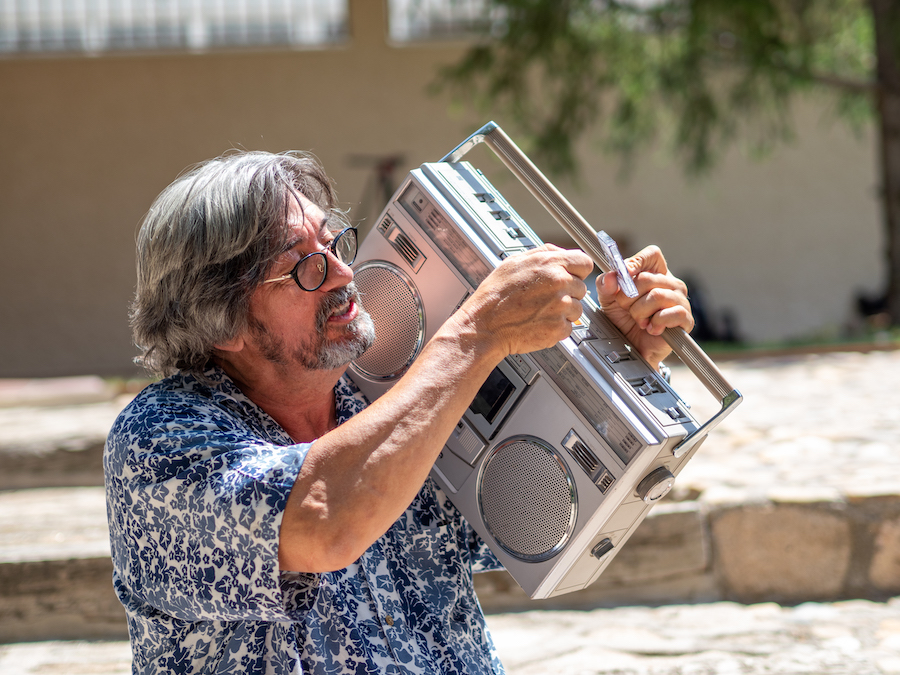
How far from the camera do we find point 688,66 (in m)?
6.11

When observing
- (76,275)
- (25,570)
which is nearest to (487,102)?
(76,275)

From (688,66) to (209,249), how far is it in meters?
5.70

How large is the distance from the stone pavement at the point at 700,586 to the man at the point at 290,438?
3.21 ft

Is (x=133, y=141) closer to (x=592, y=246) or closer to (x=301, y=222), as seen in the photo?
(x=301, y=222)

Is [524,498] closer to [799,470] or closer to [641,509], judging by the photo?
[641,509]

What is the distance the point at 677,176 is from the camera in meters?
8.20

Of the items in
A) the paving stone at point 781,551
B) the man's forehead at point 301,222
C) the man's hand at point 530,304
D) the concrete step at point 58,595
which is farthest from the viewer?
the paving stone at point 781,551

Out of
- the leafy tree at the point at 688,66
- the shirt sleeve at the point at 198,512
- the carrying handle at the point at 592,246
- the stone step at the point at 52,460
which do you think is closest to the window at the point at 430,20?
the leafy tree at the point at 688,66

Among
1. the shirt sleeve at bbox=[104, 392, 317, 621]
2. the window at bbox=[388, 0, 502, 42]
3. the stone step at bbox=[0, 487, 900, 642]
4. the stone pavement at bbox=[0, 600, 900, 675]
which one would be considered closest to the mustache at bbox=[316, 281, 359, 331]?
the shirt sleeve at bbox=[104, 392, 317, 621]

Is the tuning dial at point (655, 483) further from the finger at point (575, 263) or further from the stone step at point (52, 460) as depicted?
the stone step at point (52, 460)

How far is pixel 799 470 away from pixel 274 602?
7.51 ft

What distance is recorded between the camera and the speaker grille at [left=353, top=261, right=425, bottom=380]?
4.44ft

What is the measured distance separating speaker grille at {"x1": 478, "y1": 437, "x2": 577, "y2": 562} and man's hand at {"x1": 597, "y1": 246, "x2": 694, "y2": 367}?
245 mm

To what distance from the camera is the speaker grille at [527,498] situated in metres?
1.18
